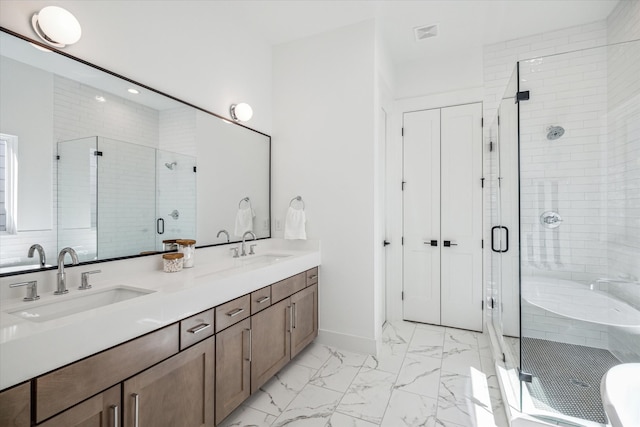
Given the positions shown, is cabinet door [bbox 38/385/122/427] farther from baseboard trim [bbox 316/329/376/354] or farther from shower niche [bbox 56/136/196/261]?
baseboard trim [bbox 316/329/376/354]

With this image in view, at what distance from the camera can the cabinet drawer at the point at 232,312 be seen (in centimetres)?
157

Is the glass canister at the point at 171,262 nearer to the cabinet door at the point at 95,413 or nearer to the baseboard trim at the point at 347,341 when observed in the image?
the cabinet door at the point at 95,413

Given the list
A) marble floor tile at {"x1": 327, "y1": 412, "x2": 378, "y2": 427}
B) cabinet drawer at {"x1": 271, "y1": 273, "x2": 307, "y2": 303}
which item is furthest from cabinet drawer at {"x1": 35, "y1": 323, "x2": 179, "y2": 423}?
marble floor tile at {"x1": 327, "y1": 412, "x2": 378, "y2": 427}

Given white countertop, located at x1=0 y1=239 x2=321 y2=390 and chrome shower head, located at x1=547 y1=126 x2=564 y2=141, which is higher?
chrome shower head, located at x1=547 y1=126 x2=564 y2=141

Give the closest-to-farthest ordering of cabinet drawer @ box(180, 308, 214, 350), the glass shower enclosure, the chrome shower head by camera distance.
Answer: cabinet drawer @ box(180, 308, 214, 350) < the glass shower enclosure < the chrome shower head

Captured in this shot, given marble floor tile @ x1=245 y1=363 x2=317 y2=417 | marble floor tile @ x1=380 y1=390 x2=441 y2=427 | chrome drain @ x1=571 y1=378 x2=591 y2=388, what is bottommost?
marble floor tile @ x1=380 y1=390 x2=441 y2=427

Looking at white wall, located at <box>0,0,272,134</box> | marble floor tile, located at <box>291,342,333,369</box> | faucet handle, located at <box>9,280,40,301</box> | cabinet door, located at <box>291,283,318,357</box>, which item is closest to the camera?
faucet handle, located at <box>9,280,40,301</box>

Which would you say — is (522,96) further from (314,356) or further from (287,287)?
(314,356)

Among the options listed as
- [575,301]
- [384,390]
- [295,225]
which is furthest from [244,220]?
[575,301]

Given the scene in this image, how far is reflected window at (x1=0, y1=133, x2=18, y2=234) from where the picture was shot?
3.97 ft

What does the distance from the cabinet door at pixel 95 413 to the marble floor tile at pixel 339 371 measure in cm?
137

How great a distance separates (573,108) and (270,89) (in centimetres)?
250

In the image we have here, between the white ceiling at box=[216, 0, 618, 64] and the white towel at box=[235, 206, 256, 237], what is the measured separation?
5.16ft

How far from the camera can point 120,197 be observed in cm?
166
